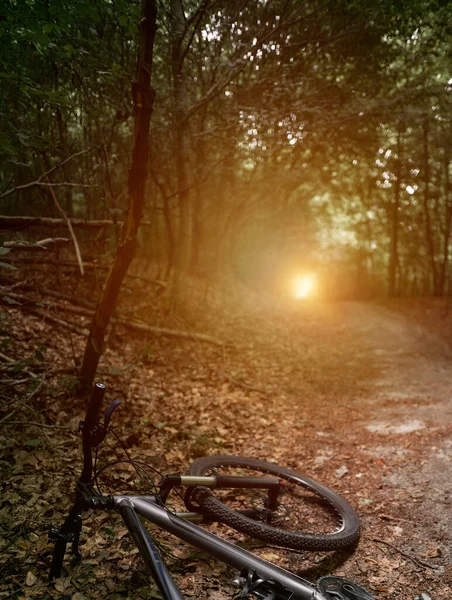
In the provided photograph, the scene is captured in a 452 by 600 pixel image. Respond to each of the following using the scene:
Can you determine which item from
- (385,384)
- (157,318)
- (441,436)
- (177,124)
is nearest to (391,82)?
(177,124)

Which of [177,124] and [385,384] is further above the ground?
[177,124]

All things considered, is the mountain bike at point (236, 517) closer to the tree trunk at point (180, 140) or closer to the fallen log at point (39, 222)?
the fallen log at point (39, 222)

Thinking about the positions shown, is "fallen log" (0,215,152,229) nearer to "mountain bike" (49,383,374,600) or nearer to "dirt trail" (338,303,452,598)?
"mountain bike" (49,383,374,600)

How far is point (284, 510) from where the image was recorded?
4.46 metres

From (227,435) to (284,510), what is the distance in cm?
205

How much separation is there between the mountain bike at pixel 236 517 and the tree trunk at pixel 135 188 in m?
2.49

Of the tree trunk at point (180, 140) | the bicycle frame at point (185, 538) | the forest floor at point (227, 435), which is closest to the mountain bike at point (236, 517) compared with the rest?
the bicycle frame at point (185, 538)

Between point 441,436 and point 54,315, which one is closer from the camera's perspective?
point 441,436

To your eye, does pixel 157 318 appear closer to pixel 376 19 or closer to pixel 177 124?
pixel 177 124

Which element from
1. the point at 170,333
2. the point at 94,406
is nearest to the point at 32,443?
the point at 94,406

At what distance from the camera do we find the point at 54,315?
809 cm

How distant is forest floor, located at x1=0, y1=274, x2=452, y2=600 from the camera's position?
3457 mm

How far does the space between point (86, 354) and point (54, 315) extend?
7.69 feet

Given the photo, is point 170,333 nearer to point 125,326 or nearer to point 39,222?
point 125,326
